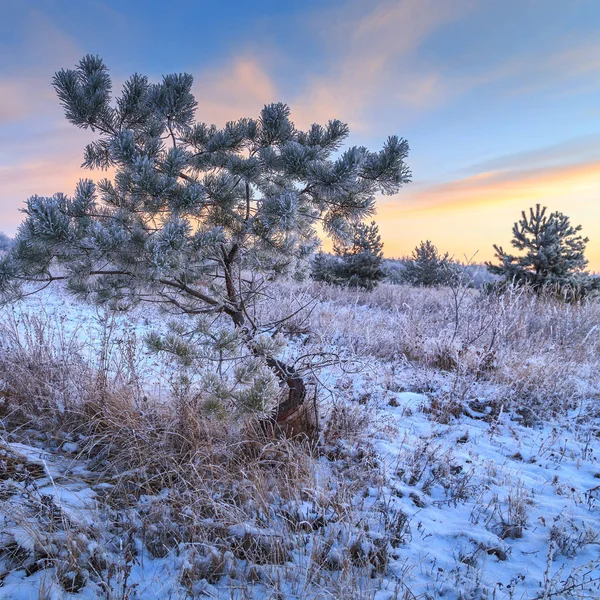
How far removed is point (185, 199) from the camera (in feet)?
7.41

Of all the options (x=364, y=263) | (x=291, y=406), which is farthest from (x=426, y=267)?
(x=291, y=406)

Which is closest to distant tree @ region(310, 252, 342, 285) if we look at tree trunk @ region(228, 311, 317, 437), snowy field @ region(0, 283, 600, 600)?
snowy field @ region(0, 283, 600, 600)

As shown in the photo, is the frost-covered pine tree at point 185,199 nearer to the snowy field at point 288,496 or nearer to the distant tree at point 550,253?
the snowy field at point 288,496

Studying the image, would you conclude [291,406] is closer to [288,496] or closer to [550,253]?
[288,496]

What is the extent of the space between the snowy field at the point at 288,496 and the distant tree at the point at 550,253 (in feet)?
27.1

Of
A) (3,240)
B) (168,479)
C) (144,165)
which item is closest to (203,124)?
(144,165)

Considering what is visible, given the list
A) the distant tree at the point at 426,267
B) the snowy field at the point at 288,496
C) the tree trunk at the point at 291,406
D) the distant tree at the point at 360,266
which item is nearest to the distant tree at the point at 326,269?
the distant tree at the point at 360,266

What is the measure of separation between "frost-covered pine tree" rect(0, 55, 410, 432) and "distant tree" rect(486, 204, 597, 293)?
10.3 meters

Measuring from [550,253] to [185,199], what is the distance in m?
12.3

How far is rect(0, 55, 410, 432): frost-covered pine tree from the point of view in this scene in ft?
7.09

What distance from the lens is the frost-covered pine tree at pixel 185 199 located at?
7.09 feet

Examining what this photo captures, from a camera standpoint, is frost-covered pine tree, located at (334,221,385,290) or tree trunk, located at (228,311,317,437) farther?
frost-covered pine tree, located at (334,221,385,290)

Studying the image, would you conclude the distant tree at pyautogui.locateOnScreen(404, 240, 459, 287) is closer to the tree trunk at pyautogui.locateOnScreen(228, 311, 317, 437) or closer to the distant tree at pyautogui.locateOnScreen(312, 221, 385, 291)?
the distant tree at pyautogui.locateOnScreen(312, 221, 385, 291)

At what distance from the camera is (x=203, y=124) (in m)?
2.88
